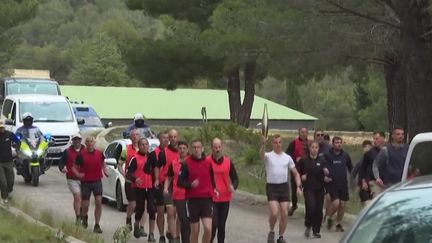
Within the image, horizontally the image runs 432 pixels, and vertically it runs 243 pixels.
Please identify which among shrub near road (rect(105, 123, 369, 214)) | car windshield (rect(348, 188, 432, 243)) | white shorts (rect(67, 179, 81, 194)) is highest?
car windshield (rect(348, 188, 432, 243))

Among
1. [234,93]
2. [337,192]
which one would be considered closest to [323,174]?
[337,192]

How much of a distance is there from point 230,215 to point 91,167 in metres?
4.40

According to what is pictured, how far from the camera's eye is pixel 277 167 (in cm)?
1375

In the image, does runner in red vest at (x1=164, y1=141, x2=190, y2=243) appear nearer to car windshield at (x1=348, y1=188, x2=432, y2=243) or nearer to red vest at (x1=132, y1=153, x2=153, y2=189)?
red vest at (x1=132, y1=153, x2=153, y2=189)

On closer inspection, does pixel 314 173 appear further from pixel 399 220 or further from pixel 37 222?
pixel 399 220

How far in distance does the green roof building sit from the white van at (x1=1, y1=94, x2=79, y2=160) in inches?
1238

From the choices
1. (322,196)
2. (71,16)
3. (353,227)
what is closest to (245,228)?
(322,196)

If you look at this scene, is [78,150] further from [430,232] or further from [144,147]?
[430,232]

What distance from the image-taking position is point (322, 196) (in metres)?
14.9

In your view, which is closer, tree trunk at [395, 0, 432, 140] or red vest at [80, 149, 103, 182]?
red vest at [80, 149, 103, 182]

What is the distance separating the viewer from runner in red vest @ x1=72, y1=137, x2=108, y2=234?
14641 millimetres

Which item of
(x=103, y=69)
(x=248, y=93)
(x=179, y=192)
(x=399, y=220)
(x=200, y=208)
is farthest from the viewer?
(x=103, y=69)

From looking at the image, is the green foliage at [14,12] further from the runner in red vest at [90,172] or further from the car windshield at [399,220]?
the car windshield at [399,220]

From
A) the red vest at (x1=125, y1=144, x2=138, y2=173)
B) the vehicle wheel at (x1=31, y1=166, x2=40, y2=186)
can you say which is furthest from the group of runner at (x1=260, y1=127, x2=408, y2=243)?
the vehicle wheel at (x1=31, y1=166, x2=40, y2=186)
